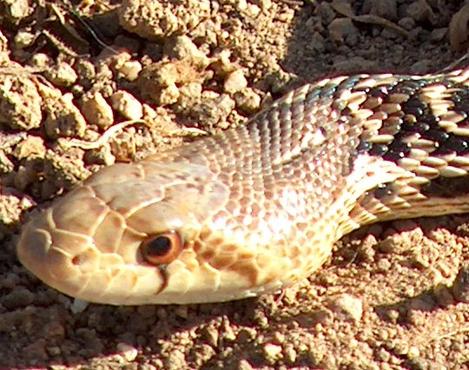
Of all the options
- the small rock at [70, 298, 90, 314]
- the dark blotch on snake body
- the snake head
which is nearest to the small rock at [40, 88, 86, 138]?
the snake head

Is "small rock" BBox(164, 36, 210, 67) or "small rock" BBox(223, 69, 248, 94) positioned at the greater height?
"small rock" BBox(164, 36, 210, 67)

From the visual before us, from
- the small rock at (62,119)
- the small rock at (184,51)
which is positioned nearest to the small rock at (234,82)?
the small rock at (184,51)

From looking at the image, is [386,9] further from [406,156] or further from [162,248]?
[162,248]

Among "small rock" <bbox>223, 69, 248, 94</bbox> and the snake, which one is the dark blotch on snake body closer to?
the snake

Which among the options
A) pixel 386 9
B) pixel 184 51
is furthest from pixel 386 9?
pixel 184 51

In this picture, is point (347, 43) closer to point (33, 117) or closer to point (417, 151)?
point (417, 151)

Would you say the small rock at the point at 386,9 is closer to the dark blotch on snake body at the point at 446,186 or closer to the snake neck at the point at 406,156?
the snake neck at the point at 406,156

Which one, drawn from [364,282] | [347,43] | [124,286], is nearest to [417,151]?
[364,282]
